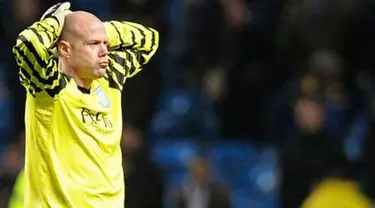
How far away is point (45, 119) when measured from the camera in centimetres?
652

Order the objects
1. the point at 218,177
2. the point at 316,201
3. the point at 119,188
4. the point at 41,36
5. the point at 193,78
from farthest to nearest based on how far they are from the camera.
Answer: the point at 193,78 < the point at 218,177 < the point at 316,201 < the point at 119,188 < the point at 41,36

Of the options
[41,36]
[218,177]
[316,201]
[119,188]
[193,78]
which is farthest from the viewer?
[193,78]

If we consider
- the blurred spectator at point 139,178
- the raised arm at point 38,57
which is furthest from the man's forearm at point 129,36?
the blurred spectator at point 139,178

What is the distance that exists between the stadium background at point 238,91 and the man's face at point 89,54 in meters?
4.15

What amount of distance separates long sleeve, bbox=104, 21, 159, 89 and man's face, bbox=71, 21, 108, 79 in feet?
1.41

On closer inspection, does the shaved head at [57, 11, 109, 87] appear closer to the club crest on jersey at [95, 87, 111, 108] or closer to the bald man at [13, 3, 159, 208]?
the bald man at [13, 3, 159, 208]

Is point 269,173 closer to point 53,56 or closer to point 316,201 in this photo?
point 316,201

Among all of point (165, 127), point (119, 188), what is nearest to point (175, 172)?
point (165, 127)

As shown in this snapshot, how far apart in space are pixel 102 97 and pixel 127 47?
0.56m

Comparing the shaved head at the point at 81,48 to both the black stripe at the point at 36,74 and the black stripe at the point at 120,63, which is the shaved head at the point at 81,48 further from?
the black stripe at the point at 120,63

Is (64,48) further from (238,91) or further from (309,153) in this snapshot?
(238,91)

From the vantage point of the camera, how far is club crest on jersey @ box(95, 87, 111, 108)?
6820 millimetres

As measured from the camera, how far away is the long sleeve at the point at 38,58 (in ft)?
20.4

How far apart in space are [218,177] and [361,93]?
1445mm
